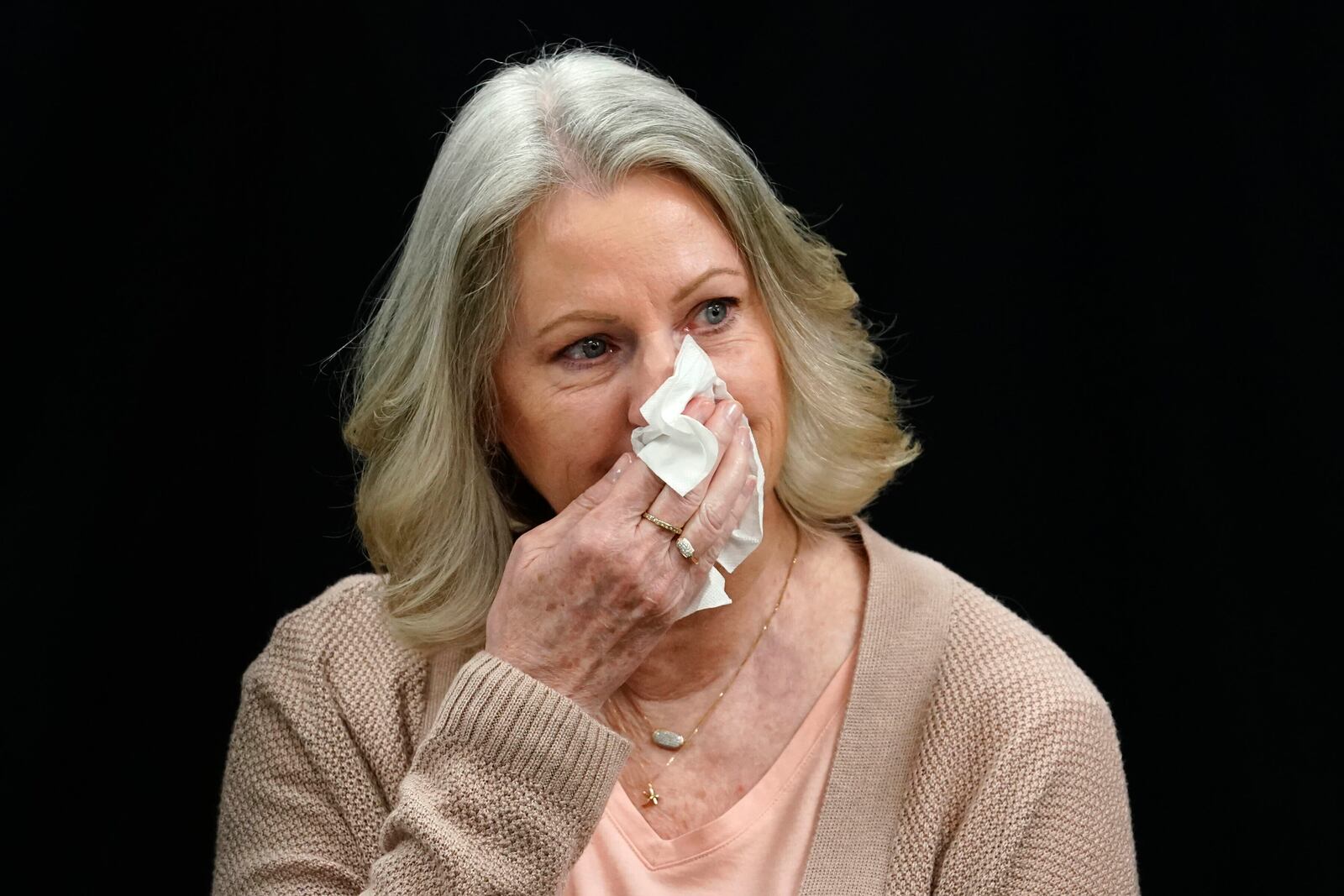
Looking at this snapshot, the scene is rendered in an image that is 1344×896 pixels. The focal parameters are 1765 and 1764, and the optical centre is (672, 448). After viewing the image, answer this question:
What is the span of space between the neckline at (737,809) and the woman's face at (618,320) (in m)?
0.31

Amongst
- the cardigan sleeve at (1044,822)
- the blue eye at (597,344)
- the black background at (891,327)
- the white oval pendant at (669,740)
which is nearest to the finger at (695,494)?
the blue eye at (597,344)

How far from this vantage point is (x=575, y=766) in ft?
6.73

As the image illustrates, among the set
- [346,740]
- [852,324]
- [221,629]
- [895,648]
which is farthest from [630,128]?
[221,629]

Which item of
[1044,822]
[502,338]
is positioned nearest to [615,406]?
[502,338]

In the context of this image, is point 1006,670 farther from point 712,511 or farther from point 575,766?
point 575,766

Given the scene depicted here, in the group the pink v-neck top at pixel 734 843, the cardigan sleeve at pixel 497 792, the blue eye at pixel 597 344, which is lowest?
the pink v-neck top at pixel 734 843

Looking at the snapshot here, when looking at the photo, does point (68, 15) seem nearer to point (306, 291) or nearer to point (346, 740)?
point (306, 291)

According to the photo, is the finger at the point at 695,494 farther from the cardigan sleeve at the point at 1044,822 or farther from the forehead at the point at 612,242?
the cardigan sleeve at the point at 1044,822

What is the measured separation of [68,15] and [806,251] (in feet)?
4.09

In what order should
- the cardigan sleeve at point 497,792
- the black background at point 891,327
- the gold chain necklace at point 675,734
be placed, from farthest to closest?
Result: the black background at point 891,327 < the gold chain necklace at point 675,734 < the cardigan sleeve at point 497,792

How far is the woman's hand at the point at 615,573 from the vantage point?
2068mm

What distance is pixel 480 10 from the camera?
2.97 m

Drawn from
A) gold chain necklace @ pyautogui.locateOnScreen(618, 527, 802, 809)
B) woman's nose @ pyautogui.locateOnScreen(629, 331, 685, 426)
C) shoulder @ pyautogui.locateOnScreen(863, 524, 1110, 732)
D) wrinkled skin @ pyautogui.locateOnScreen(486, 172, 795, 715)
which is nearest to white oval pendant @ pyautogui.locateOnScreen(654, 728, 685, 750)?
gold chain necklace @ pyautogui.locateOnScreen(618, 527, 802, 809)

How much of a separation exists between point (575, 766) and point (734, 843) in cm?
28
